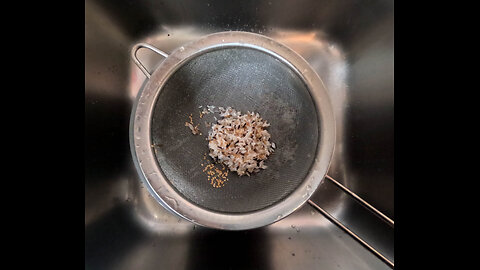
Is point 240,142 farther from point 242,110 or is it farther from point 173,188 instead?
point 173,188

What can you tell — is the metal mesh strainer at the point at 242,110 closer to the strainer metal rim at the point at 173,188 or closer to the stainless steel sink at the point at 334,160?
the strainer metal rim at the point at 173,188

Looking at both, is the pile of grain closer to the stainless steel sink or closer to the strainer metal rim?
the strainer metal rim

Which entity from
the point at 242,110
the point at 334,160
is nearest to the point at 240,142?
the point at 242,110

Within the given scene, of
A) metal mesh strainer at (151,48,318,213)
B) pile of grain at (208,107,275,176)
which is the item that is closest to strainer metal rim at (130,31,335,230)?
metal mesh strainer at (151,48,318,213)

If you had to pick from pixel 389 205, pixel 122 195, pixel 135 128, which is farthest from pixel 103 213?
pixel 389 205

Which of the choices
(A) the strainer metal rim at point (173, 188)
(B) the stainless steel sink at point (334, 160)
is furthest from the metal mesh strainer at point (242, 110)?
(B) the stainless steel sink at point (334, 160)

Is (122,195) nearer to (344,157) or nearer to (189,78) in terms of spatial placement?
(189,78)
